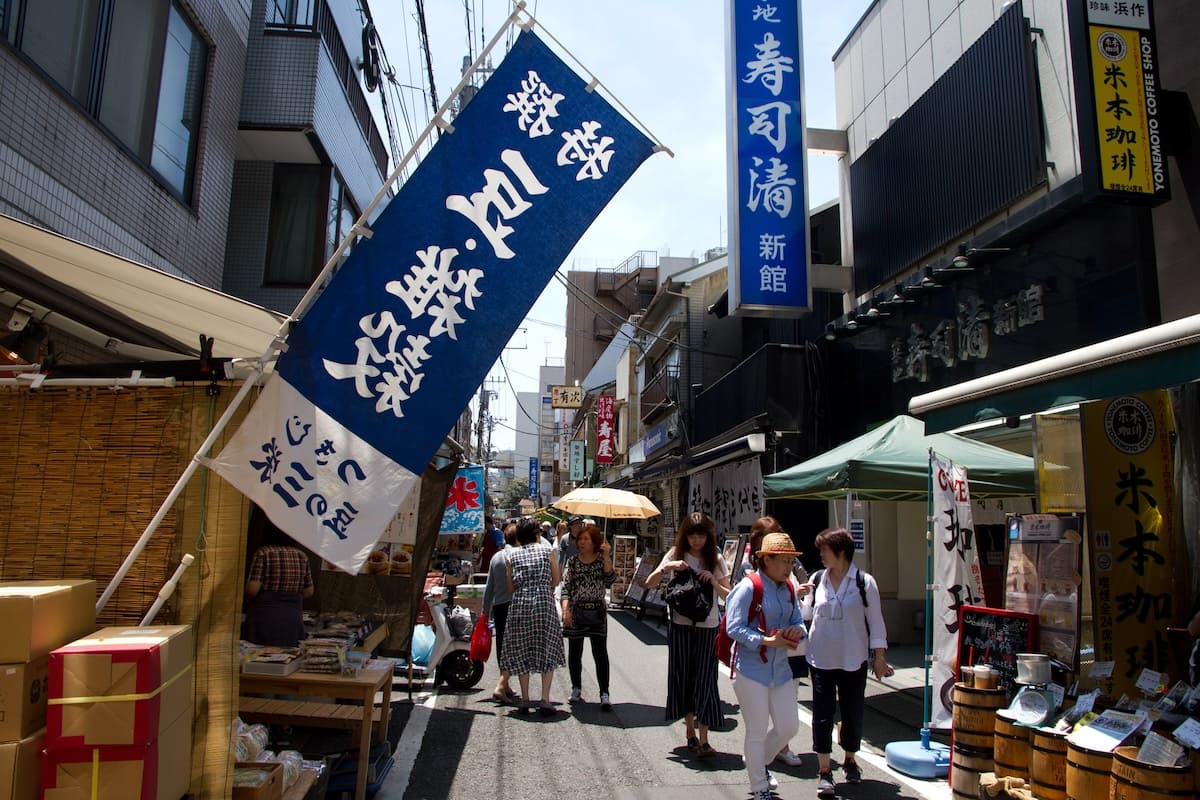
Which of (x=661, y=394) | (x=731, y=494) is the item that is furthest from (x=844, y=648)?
(x=661, y=394)

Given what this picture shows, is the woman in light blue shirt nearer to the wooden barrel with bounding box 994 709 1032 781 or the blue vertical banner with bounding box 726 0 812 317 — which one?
the wooden barrel with bounding box 994 709 1032 781

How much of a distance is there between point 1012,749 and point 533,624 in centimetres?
456

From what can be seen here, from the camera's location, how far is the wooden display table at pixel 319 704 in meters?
5.17

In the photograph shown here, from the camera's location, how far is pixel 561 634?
8273 millimetres

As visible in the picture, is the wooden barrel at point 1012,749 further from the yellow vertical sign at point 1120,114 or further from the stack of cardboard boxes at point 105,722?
the yellow vertical sign at point 1120,114

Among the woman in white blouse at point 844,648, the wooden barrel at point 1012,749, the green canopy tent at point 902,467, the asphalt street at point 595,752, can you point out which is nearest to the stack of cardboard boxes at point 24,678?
the asphalt street at point 595,752

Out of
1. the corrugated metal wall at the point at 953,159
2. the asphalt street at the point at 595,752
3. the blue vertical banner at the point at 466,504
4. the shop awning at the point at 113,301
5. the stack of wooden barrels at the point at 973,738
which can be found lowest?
the asphalt street at the point at 595,752

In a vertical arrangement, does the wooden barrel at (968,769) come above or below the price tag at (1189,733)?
below

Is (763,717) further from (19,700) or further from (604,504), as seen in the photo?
(604,504)

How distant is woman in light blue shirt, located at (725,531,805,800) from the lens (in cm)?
537

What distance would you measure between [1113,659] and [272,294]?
10.9 metres

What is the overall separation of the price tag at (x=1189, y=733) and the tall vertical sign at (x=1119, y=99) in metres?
5.47

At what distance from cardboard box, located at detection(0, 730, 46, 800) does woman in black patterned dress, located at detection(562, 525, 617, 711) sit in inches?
223

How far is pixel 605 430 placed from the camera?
36.6m
